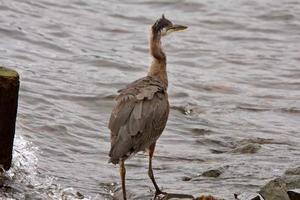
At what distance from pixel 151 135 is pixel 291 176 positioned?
138cm

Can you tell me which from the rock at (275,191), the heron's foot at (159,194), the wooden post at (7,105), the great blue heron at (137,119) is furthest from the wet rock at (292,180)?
the wooden post at (7,105)

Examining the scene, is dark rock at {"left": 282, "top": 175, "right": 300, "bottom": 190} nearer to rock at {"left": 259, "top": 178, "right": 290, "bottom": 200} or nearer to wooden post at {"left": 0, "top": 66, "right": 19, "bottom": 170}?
rock at {"left": 259, "top": 178, "right": 290, "bottom": 200}

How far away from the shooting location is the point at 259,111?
13.7 metres

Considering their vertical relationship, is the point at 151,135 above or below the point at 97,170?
above

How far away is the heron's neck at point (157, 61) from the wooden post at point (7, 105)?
5.67 feet

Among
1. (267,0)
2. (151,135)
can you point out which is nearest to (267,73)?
(267,0)

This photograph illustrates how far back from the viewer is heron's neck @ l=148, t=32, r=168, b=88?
9914mm

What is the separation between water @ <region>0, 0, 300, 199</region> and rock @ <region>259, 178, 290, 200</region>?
2.61 ft

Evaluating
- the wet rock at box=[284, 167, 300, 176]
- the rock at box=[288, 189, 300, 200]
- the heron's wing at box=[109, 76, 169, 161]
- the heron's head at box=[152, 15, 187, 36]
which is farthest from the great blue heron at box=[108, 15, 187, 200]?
the rock at box=[288, 189, 300, 200]

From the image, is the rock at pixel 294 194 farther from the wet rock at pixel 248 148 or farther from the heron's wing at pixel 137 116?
the wet rock at pixel 248 148

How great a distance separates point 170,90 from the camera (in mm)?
14875

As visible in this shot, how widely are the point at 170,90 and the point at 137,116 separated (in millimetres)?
6110

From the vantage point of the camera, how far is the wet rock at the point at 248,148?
11.0 meters

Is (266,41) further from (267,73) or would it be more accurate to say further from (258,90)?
(258,90)
